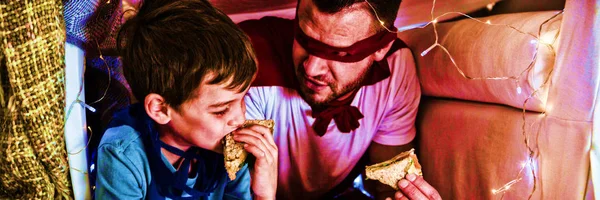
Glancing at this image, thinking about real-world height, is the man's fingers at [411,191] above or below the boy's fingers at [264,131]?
below

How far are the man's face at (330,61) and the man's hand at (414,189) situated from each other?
0.23 metres

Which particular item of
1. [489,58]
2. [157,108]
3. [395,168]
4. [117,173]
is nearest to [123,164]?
[117,173]

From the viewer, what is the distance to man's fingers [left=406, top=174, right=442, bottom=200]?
1121mm

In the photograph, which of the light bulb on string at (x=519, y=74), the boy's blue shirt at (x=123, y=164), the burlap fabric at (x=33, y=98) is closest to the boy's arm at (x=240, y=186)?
the boy's blue shirt at (x=123, y=164)

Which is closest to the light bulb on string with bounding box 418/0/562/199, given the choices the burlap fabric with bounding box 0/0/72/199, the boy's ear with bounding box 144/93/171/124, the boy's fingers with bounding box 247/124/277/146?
the boy's fingers with bounding box 247/124/277/146

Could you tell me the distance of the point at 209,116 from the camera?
1052 millimetres

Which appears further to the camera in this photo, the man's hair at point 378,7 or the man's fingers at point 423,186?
the man's fingers at point 423,186

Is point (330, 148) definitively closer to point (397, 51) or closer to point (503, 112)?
point (397, 51)

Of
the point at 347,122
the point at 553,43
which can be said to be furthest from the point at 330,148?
the point at 553,43

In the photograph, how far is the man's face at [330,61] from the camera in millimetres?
1025

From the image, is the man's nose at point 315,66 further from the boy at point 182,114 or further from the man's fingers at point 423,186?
the man's fingers at point 423,186

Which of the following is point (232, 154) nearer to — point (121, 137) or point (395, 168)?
point (121, 137)

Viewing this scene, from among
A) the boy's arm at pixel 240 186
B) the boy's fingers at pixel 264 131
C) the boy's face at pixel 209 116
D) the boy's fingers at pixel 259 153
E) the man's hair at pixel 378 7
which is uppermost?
the man's hair at pixel 378 7

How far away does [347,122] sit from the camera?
115cm
